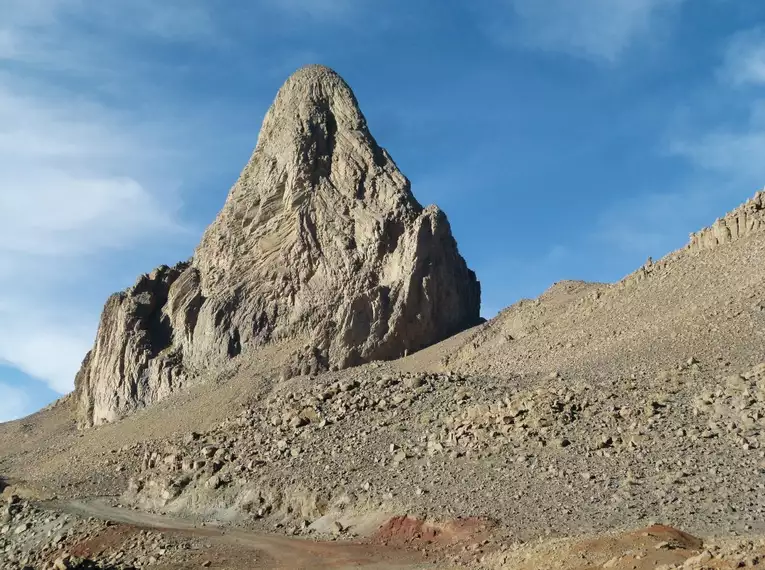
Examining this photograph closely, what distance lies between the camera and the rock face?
189 ft

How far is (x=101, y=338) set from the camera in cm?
7131

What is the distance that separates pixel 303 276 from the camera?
6125 cm

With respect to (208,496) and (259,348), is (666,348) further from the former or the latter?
(259,348)

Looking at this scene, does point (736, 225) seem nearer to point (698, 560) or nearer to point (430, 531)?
point (430, 531)

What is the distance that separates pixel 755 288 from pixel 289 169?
3904 cm

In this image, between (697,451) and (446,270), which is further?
(446,270)

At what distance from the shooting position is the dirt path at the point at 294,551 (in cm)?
2230

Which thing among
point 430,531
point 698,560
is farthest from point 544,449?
point 698,560

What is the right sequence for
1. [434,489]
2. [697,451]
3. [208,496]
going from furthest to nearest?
[208,496]
[434,489]
[697,451]

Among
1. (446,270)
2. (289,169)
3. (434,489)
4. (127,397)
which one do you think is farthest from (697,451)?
(127,397)

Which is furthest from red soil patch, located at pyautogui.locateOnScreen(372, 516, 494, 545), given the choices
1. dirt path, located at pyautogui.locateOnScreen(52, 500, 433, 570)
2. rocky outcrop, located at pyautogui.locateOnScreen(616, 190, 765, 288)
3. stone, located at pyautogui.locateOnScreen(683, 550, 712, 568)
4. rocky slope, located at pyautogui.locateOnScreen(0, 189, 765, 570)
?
rocky outcrop, located at pyautogui.locateOnScreen(616, 190, 765, 288)

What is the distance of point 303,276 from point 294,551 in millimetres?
37958

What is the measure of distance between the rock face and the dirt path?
2775 centimetres

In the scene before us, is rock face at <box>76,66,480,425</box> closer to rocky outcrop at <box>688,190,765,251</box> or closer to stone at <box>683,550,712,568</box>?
rocky outcrop at <box>688,190,765,251</box>
